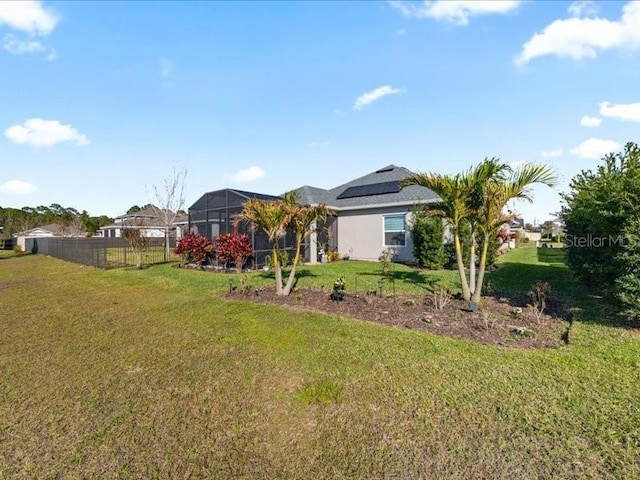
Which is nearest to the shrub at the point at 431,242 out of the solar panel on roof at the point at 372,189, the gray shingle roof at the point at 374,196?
the gray shingle roof at the point at 374,196

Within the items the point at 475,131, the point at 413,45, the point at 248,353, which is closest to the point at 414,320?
the point at 248,353

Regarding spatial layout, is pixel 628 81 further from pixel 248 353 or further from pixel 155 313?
pixel 155 313

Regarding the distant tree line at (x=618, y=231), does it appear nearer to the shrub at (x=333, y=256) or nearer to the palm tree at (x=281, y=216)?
the palm tree at (x=281, y=216)

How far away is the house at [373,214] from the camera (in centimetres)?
1494

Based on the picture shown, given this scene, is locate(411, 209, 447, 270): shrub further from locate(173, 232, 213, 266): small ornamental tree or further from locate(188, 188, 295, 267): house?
locate(173, 232, 213, 266): small ornamental tree

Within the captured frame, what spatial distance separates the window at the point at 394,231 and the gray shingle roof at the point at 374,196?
812 millimetres

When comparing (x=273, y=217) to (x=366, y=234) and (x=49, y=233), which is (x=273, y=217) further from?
(x=49, y=233)

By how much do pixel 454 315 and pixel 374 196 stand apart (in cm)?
1091

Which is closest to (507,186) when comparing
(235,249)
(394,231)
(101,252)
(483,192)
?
(483,192)

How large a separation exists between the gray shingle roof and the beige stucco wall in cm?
39

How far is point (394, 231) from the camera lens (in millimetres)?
15344

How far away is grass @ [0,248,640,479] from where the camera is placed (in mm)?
2303

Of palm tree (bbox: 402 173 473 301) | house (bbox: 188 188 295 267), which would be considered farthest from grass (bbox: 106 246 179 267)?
palm tree (bbox: 402 173 473 301)

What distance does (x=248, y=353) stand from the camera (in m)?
4.35
